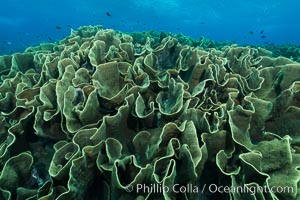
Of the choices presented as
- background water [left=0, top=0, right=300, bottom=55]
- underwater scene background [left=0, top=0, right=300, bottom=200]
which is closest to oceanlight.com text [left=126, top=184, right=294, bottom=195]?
underwater scene background [left=0, top=0, right=300, bottom=200]

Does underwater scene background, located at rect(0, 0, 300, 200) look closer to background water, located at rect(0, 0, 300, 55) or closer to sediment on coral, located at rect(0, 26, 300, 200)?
sediment on coral, located at rect(0, 26, 300, 200)

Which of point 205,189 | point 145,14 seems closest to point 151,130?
point 205,189

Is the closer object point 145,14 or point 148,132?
point 148,132

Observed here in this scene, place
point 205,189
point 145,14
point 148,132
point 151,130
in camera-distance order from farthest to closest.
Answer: point 145,14 → point 151,130 → point 148,132 → point 205,189

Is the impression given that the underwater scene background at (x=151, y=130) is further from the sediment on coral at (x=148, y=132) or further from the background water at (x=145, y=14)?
the background water at (x=145, y=14)

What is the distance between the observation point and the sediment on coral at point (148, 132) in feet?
8.29

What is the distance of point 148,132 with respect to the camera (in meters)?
3.00

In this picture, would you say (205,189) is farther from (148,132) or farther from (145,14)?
(145,14)

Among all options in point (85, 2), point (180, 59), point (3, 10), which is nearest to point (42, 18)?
point (3, 10)

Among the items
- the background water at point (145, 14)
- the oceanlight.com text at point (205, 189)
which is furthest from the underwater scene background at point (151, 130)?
the background water at point (145, 14)

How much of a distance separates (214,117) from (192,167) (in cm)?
73

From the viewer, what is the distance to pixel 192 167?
245 centimetres

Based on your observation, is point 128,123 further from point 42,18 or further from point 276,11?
point 42,18

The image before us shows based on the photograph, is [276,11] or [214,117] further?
[276,11]
